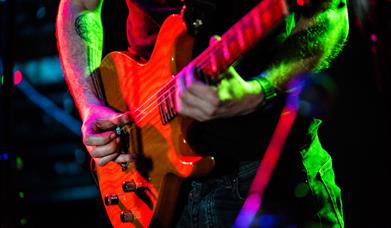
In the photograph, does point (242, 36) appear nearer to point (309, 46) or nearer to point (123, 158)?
point (309, 46)

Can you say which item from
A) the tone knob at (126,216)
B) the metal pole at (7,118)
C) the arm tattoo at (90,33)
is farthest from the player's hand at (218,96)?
the metal pole at (7,118)

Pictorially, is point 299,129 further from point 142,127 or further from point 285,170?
point 142,127

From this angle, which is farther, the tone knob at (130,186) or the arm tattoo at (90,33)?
the arm tattoo at (90,33)

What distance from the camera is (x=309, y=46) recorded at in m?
1.54

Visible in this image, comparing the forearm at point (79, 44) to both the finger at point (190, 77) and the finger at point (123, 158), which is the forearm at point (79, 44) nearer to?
the finger at point (123, 158)

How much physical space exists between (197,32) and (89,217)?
3473mm

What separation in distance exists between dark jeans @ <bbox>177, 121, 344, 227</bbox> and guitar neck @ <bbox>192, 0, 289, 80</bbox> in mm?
411

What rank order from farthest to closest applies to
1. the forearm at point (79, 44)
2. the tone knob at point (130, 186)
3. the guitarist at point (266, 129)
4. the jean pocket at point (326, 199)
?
the forearm at point (79, 44)
the tone knob at point (130, 186)
the jean pocket at point (326, 199)
the guitarist at point (266, 129)

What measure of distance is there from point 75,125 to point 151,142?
3.34 meters

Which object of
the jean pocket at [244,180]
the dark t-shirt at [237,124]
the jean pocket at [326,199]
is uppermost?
the dark t-shirt at [237,124]

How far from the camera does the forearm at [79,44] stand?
7.26 feet

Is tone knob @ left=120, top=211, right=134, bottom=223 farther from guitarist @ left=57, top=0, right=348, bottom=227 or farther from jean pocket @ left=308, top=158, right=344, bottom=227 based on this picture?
jean pocket @ left=308, top=158, right=344, bottom=227

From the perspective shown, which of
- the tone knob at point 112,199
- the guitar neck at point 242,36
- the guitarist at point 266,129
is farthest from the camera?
the tone knob at point 112,199

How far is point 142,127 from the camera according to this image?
A: 5.99 ft
